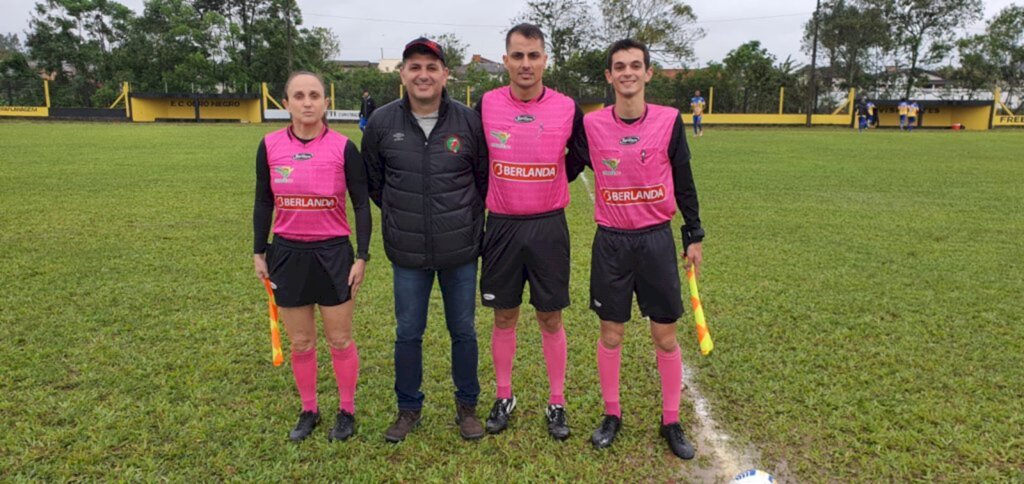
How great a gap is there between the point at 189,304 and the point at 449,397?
2522mm

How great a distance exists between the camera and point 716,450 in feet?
9.59

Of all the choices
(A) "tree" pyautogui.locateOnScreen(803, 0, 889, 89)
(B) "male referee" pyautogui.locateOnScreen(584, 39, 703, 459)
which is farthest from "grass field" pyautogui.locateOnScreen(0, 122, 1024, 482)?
(A) "tree" pyautogui.locateOnScreen(803, 0, 889, 89)

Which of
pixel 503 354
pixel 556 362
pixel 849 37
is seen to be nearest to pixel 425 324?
pixel 503 354

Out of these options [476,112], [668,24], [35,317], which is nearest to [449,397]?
[476,112]

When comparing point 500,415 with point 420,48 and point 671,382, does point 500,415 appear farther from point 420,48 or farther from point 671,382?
point 420,48

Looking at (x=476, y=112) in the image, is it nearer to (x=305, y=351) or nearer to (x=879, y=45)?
(x=305, y=351)

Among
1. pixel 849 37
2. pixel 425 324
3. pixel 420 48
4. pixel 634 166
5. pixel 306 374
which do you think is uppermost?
pixel 849 37

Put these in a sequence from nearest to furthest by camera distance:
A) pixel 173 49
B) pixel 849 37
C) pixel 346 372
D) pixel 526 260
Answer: pixel 526 260, pixel 346 372, pixel 173 49, pixel 849 37

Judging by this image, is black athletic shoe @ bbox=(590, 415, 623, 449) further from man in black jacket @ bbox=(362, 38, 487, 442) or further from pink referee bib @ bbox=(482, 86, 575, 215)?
pink referee bib @ bbox=(482, 86, 575, 215)

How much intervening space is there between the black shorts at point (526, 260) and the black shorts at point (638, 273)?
176 millimetres

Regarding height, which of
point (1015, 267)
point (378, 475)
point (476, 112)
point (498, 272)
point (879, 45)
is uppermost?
point (879, 45)

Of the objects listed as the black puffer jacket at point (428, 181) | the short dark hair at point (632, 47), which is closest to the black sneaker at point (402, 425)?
the black puffer jacket at point (428, 181)

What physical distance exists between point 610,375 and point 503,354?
52 centimetres

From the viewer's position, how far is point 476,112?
2.98 meters
